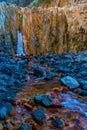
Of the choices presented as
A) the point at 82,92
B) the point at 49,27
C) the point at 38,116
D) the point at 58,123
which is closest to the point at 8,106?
the point at 38,116

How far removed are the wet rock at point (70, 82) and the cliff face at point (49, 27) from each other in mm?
8950

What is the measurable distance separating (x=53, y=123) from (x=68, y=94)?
1566mm

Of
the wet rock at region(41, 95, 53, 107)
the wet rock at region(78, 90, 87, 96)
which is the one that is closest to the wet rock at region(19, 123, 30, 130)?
the wet rock at region(41, 95, 53, 107)

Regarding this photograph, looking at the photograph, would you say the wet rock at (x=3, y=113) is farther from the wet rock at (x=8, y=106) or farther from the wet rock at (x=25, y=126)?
the wet rock at (x=25, y=126)

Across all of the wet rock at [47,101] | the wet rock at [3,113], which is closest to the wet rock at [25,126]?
the wet rock at [3,113]

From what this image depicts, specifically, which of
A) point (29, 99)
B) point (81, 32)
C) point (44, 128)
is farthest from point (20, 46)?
point (44, 128)

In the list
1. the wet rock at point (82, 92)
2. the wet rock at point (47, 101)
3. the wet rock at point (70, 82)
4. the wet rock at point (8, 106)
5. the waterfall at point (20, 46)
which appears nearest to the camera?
the wet rock at point (8, 106)

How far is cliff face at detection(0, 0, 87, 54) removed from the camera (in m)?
15.4

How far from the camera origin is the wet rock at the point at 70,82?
5.89m

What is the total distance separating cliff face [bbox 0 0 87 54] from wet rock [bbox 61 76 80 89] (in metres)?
8.95

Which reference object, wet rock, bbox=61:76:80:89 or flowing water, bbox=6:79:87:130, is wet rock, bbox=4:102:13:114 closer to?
flowing water, bbox=6:79:87:130

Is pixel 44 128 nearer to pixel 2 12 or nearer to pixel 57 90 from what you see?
pixel 57 90

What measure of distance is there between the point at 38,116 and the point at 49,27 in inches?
512

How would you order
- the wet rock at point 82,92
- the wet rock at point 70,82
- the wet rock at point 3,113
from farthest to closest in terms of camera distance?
the wet rock at point 70,82, the wet rock at point 82,92, the wet rock at point 3,113
